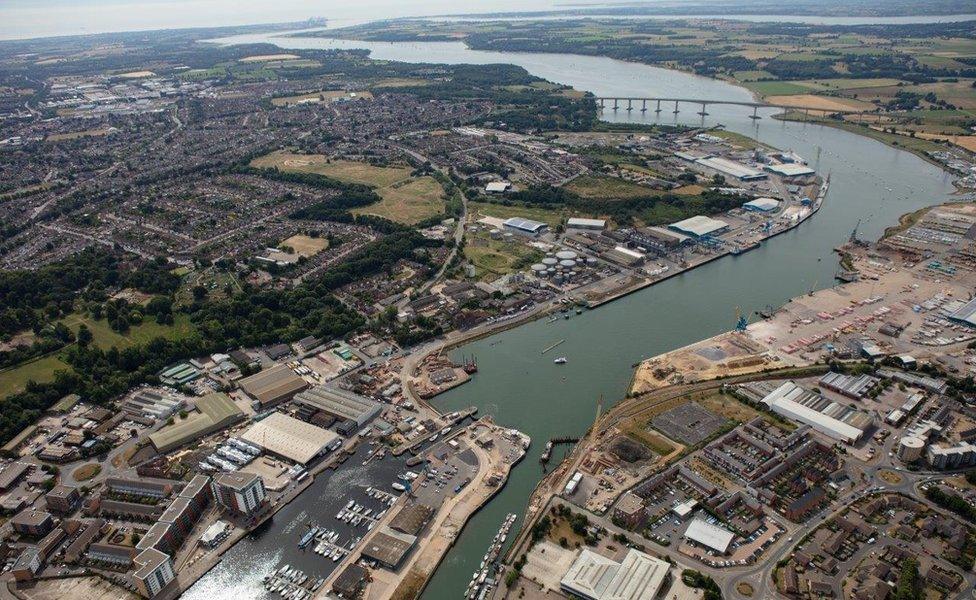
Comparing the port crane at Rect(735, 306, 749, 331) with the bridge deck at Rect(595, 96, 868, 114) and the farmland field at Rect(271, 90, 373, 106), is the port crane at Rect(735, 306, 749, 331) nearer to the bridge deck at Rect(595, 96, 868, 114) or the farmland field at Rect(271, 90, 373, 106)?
the bridge deck at Rect(595, 96, 868, 114)

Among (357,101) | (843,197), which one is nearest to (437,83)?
(357,101)

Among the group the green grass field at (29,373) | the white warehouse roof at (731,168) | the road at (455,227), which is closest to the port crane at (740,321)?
the road at (455,227)

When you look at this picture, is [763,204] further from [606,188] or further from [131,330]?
[131,330]

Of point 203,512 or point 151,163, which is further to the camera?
point 151,163

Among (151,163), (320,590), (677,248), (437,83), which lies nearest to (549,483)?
(320,590)

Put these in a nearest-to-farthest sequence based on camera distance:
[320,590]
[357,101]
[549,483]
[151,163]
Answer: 1. [320,590]
2. [549,483]
3. [151,163]
4. [357,101]

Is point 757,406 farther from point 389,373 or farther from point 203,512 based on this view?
point 203,512

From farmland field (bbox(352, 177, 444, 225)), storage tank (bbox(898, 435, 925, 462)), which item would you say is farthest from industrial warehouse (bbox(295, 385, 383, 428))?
farmland field (bbox(352, 177, 444, 225))

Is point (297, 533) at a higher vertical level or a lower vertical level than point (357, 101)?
lower

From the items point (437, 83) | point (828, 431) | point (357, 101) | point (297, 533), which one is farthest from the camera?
point (437, 83)
